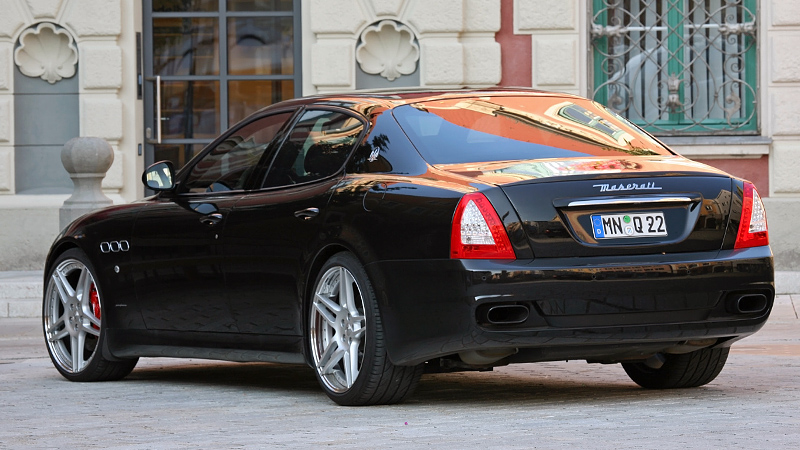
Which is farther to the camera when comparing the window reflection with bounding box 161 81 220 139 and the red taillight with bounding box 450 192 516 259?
the window reflection with bounding box 161 81 220 139

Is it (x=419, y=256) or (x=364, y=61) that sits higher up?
(x=364, y=61)

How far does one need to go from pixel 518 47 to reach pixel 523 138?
926cm

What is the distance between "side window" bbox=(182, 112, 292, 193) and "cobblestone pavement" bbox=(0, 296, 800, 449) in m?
1.02

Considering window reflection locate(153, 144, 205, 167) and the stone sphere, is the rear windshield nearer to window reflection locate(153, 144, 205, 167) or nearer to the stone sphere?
the stone sphere

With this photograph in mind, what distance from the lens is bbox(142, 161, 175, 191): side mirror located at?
7.67m

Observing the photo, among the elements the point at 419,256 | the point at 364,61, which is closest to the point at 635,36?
the point at 364,61

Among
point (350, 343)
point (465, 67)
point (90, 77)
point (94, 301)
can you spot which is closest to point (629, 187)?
point (350, 343)

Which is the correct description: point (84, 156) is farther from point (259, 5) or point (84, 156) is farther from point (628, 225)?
point (628, 225)

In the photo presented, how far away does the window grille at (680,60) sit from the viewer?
51.4 feet

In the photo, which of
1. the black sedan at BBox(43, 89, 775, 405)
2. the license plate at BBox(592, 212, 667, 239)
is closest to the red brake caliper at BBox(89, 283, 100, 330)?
the black sedan at BBox(43, 89, 775, 405)

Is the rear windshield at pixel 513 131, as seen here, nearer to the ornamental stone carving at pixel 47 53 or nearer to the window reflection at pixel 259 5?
the window reflection at pixel 259 5

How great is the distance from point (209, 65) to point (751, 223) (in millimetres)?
10994

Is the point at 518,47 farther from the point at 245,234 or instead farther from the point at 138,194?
the point at 245,234

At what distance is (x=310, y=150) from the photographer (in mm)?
6988
